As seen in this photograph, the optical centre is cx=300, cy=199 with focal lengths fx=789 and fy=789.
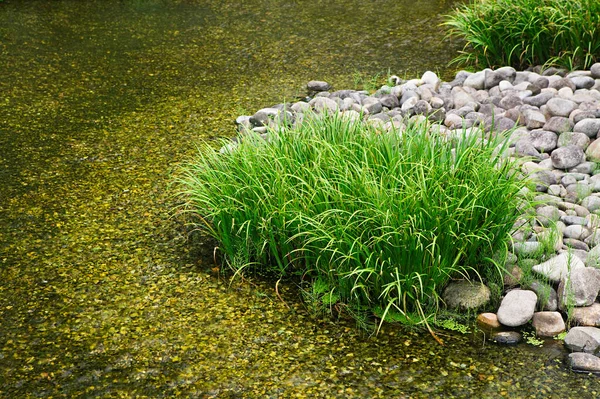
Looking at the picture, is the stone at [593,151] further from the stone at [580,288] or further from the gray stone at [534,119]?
the stone at [580,288]

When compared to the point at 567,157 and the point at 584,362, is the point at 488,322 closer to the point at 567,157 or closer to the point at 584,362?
the point at 584,362

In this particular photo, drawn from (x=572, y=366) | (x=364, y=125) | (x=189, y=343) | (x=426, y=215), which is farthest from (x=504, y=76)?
(x=189, y=343)

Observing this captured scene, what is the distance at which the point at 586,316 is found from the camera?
3092 millimetres

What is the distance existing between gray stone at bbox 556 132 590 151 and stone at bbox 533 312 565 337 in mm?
1403

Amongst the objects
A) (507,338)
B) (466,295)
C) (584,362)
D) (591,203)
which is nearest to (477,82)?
(591,203)

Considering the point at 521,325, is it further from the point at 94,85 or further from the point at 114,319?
the point at 94,85

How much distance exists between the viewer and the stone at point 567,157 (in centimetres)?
407

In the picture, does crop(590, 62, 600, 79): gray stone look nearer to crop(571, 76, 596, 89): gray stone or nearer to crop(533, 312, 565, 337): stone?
crop(571, 76, 596, 89): gray stone

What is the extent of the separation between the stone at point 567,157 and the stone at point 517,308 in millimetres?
1138

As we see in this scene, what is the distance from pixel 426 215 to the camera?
3197 mm

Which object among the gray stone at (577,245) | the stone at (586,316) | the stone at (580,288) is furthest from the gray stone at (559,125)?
the stone at (586,316)

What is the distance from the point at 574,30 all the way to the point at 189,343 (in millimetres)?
3711

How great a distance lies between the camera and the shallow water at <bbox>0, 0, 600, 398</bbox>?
111 inches

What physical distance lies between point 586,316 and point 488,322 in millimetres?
377
